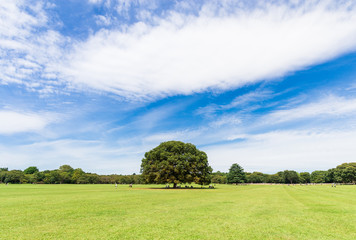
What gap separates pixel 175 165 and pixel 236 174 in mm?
79375

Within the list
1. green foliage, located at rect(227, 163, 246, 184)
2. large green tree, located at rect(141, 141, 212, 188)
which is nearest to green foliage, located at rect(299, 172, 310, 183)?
green foliage, located at rect(227, 163, 246, 184)

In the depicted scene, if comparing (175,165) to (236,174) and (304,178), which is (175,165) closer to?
(236,174)

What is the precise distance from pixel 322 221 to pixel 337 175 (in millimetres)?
146029

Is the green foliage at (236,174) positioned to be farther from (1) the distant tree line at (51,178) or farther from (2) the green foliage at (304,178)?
(2) the green foliage at (304,178)

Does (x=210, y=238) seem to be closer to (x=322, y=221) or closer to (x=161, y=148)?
(x=322, y=221)

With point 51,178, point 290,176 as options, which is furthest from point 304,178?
point 51,178

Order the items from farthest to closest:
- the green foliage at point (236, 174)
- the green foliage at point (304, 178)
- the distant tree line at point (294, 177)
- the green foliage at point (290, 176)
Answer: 1. the green foliage at point (304, 178)
2. the green foliage at point (290, 176)
3. the green foliage at point (236, 174)
4. the distant tree line at point (294, 177)

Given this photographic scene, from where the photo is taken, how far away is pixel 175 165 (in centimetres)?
6034

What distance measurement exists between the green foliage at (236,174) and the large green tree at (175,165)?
70319 millimetres

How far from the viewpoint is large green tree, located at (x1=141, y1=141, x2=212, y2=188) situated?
196 feet

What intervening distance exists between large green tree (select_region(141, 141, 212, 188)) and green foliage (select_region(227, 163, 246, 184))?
70319 millimetres

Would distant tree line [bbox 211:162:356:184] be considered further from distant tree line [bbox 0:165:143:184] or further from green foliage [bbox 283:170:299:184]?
distant tree line [bbox 0:165:143:184]

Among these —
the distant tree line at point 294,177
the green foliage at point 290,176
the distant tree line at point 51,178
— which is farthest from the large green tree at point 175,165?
the green foliage at point 290,176

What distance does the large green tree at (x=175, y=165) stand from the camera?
59.7 m
